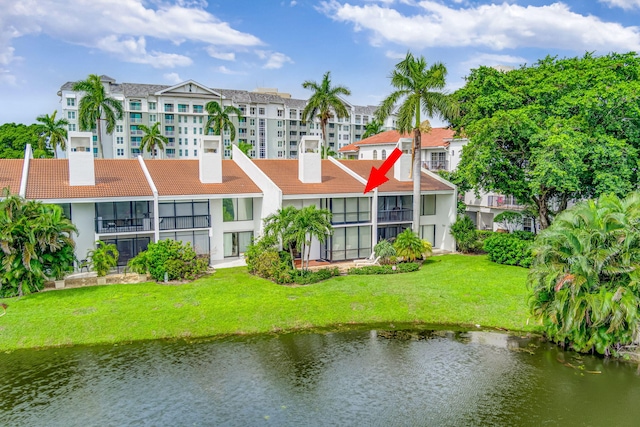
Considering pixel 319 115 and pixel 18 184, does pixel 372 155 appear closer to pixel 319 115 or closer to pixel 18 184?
pixel 319 115

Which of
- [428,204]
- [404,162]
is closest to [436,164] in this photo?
[404,162]

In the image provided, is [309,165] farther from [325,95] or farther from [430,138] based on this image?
[430,138]

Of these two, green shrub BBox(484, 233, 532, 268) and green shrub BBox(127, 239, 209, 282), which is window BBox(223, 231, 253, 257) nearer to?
green shrub BBox(127, 239, 209, 282)

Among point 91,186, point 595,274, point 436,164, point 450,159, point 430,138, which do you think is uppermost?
point 430,138

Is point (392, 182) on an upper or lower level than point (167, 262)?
upper

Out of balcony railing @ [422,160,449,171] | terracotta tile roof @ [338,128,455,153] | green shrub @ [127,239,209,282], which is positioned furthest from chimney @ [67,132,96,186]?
balcony railing @ [422,160,449,171]

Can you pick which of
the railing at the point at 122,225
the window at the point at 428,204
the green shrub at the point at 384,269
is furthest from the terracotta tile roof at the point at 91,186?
the window at the point at 428,204
